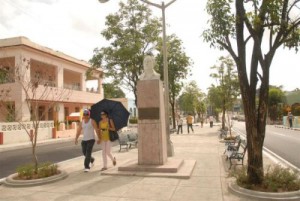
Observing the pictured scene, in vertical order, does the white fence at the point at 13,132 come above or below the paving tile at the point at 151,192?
above

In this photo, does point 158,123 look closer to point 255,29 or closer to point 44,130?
point 255,29

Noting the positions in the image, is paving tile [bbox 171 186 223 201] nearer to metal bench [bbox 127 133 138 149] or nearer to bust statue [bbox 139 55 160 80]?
bust statue [bbox 139 55 160 80]

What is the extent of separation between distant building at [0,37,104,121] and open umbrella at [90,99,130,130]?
335 inches

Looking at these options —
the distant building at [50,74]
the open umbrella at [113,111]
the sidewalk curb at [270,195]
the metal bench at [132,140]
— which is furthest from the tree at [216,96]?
the sidewalk curb at [270,195]

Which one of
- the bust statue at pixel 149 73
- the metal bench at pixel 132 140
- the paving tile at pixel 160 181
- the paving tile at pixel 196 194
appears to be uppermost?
the bust statue at pixel 149 73

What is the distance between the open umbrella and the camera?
12258 millimetres

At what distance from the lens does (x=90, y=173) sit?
403 inches

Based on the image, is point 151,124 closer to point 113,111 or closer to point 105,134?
point 105,134

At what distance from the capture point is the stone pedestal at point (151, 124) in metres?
10.5

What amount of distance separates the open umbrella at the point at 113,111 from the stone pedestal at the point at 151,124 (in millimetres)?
1856

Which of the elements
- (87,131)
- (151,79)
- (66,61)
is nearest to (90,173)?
(87,131)

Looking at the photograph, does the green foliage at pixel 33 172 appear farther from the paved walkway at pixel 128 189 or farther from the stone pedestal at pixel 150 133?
the stone pedestal at pixel 150 133

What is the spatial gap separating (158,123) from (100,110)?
8.99 ft

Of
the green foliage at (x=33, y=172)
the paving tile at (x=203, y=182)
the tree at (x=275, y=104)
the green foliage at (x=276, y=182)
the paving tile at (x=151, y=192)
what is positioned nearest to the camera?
the green foliage at (x=276, y=182)
